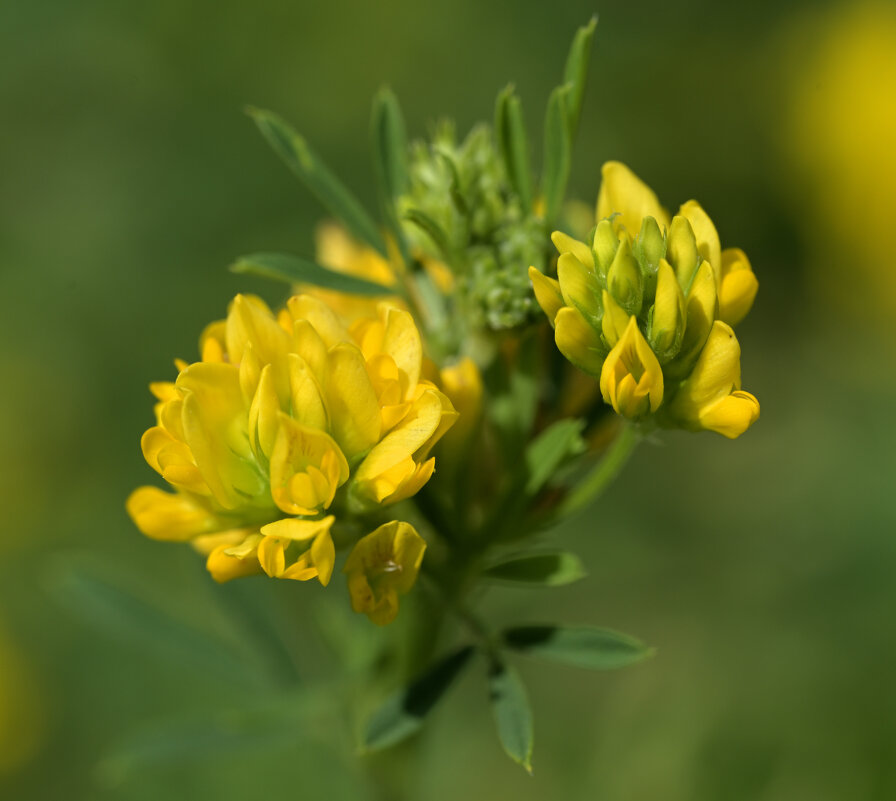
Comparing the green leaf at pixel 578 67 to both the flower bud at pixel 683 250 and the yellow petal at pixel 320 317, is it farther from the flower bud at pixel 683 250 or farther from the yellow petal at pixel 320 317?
the yellow petal at pixel 320 317

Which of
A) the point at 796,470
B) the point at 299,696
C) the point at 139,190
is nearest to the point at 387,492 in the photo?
the point at 299,696

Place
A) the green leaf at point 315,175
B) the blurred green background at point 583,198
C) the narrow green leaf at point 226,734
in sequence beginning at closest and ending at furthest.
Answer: the green leaf at point 315,175 < the narrow green leaf at point 226,734 < the blurred green background at point 583,198

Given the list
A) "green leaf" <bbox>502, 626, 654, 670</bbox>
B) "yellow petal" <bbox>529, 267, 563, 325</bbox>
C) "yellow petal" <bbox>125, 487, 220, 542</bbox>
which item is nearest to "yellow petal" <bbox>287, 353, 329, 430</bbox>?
"yellow petal" <bbox>125, 487, 220, 542</bbox>

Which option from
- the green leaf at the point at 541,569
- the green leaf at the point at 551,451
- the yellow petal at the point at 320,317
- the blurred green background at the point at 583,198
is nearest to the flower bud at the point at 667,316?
the green leaf at the point at 551,451

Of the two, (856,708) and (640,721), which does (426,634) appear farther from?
(856,708)

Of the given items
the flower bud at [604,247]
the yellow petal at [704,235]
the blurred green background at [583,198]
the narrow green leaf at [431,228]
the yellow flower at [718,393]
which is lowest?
the blurred green background at [583,198]
